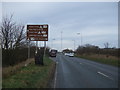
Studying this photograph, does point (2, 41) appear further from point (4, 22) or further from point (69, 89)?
point (69, 89)

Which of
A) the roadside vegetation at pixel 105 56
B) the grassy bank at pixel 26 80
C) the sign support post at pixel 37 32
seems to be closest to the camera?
the grassy bank at pixel 26 80

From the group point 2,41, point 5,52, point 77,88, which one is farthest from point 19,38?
point 77,88

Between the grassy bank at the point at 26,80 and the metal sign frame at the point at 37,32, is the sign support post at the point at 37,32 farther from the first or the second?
the grassy bank at the point at 26,80

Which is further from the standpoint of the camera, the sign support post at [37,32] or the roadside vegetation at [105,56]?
the roadside vegetation at [105,56]

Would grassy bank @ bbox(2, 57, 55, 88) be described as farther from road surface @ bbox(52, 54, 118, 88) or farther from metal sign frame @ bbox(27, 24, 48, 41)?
metal sign frame @ bbox(27, 24, 48, 41)

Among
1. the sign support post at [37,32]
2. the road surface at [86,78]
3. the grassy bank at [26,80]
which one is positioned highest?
the sign support post at [37,32]

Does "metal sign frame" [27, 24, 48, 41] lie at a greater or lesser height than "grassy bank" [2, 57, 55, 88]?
greater

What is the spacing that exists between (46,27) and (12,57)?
5884 mm

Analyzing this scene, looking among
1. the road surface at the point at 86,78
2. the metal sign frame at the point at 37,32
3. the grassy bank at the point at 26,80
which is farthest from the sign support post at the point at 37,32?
the grassy bank at the point at 26,80

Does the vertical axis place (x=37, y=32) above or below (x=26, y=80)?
above

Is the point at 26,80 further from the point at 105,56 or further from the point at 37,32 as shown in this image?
the point at 105,56

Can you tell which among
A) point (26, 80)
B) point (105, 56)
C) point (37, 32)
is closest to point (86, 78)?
point (26, 80)

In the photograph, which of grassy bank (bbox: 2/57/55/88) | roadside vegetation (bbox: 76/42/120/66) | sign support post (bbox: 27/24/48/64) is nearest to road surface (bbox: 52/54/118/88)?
grassy bank (bbox: 2/57/55/88)

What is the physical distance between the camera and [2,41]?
37469 millimetres
